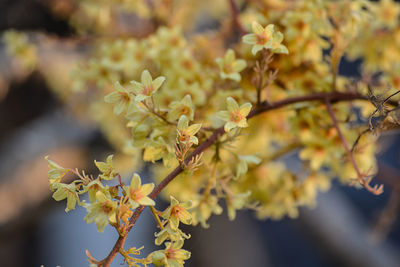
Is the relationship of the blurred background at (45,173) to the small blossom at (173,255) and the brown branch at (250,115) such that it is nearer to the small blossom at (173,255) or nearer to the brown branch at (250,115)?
the brown branch at (250,115)

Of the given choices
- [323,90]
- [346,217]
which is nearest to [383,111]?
[323,90]

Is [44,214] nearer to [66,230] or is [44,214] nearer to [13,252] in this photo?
[13,252]

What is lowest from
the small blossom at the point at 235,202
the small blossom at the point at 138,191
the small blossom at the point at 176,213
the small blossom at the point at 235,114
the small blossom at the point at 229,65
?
the small blossom at the point at 235,202

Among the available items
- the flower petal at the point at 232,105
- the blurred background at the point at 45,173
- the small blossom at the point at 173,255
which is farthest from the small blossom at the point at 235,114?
the blurred background at the point at 45,173

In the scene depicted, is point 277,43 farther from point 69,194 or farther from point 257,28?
point 69,194

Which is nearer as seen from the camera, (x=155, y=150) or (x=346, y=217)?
(x=155, y=150)

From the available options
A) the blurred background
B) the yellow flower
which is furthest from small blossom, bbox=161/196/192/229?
the blurred background

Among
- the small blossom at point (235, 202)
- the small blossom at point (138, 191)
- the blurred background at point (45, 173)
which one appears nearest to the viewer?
the small blossom at point (138, 191)
